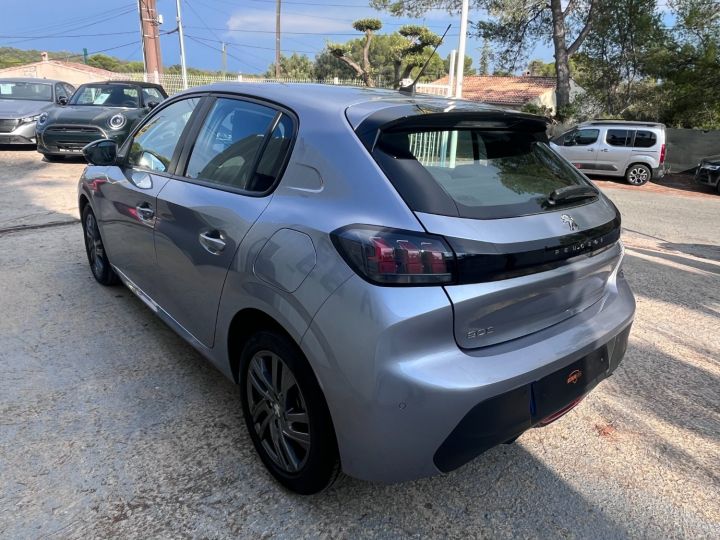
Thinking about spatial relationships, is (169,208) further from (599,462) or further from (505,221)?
(599,462)

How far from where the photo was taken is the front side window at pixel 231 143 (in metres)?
2.45

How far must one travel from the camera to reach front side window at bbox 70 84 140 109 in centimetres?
1094

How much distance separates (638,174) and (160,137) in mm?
15225

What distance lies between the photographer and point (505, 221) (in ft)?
6.34

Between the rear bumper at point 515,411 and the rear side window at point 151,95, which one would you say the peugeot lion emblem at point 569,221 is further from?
the rear side window at point 151,95

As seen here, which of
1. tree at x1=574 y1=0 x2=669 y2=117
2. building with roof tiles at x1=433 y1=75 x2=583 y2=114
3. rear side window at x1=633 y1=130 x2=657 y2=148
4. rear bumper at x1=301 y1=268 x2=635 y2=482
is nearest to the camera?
rear bumper at x1=301 y1=268 x2=635 y2=482

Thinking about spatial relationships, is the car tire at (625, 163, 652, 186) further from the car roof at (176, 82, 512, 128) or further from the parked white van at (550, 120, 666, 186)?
the car roof at (176, 82, 512, 128)

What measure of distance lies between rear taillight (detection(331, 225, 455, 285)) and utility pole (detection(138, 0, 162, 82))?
95.7ft

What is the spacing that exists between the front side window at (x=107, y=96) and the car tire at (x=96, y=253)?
7328 millimetres

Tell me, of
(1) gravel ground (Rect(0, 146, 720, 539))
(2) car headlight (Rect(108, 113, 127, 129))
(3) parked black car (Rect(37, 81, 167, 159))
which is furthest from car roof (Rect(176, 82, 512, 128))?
(2) car headlight (Rect(108, 113, 127, 129))

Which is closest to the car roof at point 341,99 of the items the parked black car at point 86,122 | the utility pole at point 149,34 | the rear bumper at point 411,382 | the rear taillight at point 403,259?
the rear taillight at point 403,259

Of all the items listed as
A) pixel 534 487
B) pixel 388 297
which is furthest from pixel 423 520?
pixel 388 297

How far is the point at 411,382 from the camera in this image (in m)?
1.72

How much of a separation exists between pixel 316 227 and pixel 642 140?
626 inches
